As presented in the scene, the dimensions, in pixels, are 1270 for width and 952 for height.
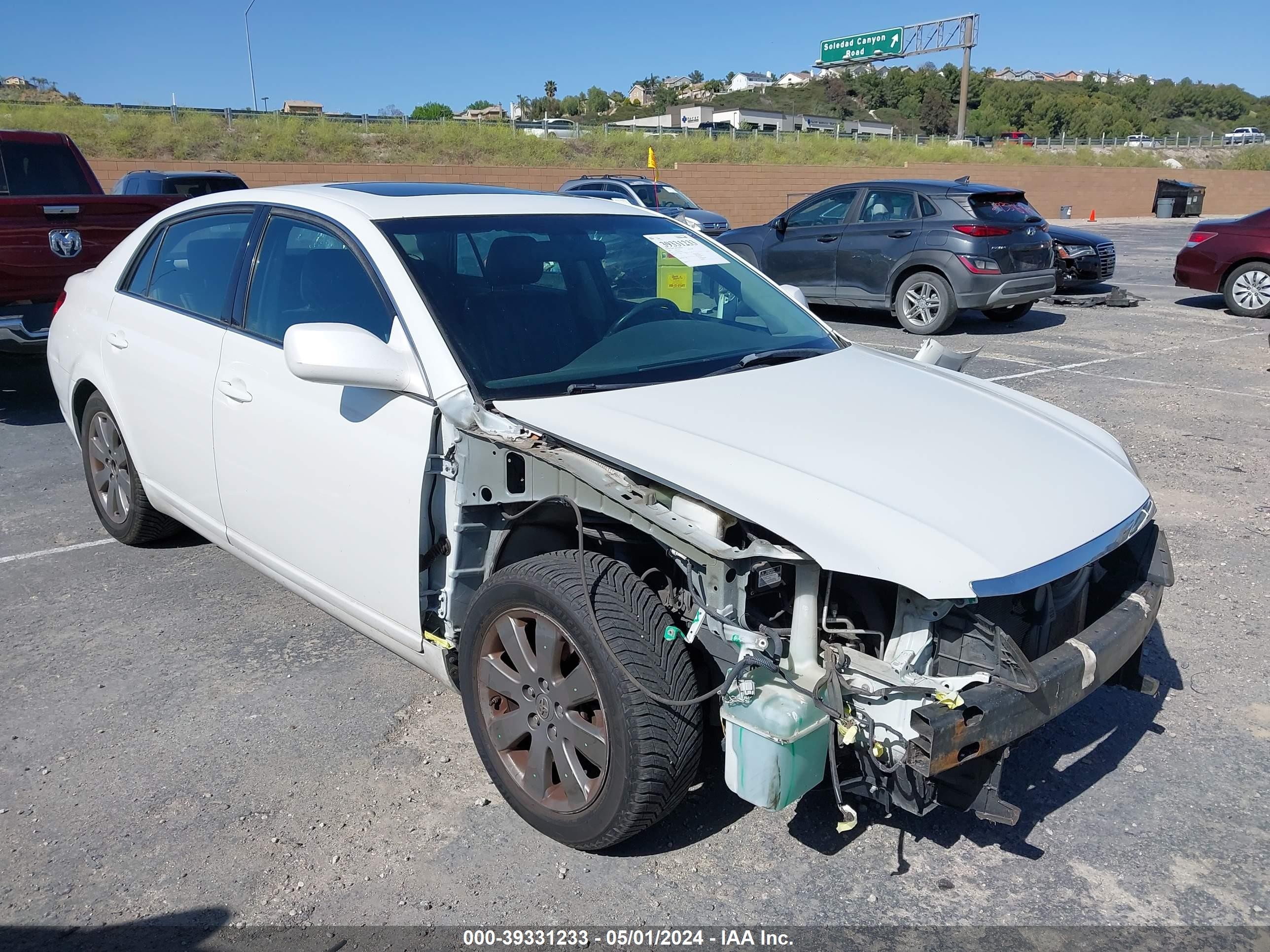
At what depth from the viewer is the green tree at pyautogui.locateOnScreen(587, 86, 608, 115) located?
11138 cm

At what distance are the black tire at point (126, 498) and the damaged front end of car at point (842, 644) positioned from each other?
2542 millimetres

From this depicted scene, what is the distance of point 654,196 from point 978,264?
10548mm

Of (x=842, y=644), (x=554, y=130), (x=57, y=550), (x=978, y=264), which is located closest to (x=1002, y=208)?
(x=978, y=264)

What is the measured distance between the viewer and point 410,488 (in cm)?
305

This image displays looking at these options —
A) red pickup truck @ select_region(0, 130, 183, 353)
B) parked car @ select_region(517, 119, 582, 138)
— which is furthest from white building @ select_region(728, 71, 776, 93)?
red pickup truck @ select_region(0, 130, 183, 353)

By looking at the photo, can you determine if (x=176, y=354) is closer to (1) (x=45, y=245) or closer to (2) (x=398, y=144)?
(1) (x=45, y=245)

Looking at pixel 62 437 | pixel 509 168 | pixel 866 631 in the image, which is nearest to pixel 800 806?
pixel 866 631

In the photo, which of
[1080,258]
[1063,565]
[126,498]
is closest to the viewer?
[1063,565]

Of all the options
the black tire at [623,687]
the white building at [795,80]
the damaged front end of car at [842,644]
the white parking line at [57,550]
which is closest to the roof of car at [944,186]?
the white parking line at [57,550]

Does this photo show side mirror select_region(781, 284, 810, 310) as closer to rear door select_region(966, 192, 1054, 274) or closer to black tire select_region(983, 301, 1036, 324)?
rear door select_region(966, 192, 1054, 274)

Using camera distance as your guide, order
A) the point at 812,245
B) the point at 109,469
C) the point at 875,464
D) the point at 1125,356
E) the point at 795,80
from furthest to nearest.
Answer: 1. the point at 795,80
2. the point at 812,245
3. the point at 1125,356
4. the point at 109,469
5. the point at 875,464

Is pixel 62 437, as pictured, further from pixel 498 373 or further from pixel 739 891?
pixel 739 891

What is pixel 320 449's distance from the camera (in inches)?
132

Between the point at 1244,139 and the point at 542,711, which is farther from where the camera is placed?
the point at 1244,139
